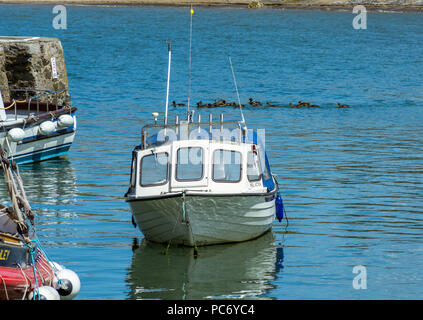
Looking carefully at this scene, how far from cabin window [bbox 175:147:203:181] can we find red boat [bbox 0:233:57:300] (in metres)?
5.22

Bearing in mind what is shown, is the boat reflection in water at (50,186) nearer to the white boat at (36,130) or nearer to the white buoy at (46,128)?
the white boat at (36,130)

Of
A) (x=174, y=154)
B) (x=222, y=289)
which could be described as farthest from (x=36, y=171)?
(x=222, y=289)

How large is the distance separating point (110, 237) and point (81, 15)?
160 meters

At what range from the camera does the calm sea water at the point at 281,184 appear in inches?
733

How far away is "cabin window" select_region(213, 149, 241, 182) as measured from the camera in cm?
2020

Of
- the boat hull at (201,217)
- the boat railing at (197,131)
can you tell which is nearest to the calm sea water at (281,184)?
the boat hull at (201,217)

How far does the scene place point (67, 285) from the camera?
1548 cm

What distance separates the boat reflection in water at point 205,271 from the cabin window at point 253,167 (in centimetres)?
176

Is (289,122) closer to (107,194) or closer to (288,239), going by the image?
(107,194)

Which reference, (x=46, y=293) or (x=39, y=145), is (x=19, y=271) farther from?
(x=39, y=145)

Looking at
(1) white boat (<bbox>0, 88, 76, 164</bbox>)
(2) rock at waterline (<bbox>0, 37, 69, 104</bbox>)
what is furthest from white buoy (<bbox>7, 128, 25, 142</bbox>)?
(2) rock at waterline (<bbox>0, 37, 69, 104</bbox>)

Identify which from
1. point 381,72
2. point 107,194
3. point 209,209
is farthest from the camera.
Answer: point 381,72

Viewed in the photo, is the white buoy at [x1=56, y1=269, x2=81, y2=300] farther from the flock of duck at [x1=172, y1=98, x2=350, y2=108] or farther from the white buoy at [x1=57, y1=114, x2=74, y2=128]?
the flock of duck at [x1=172, y1=98, x2=350, y2=108]

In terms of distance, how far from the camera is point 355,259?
65.6 feet
